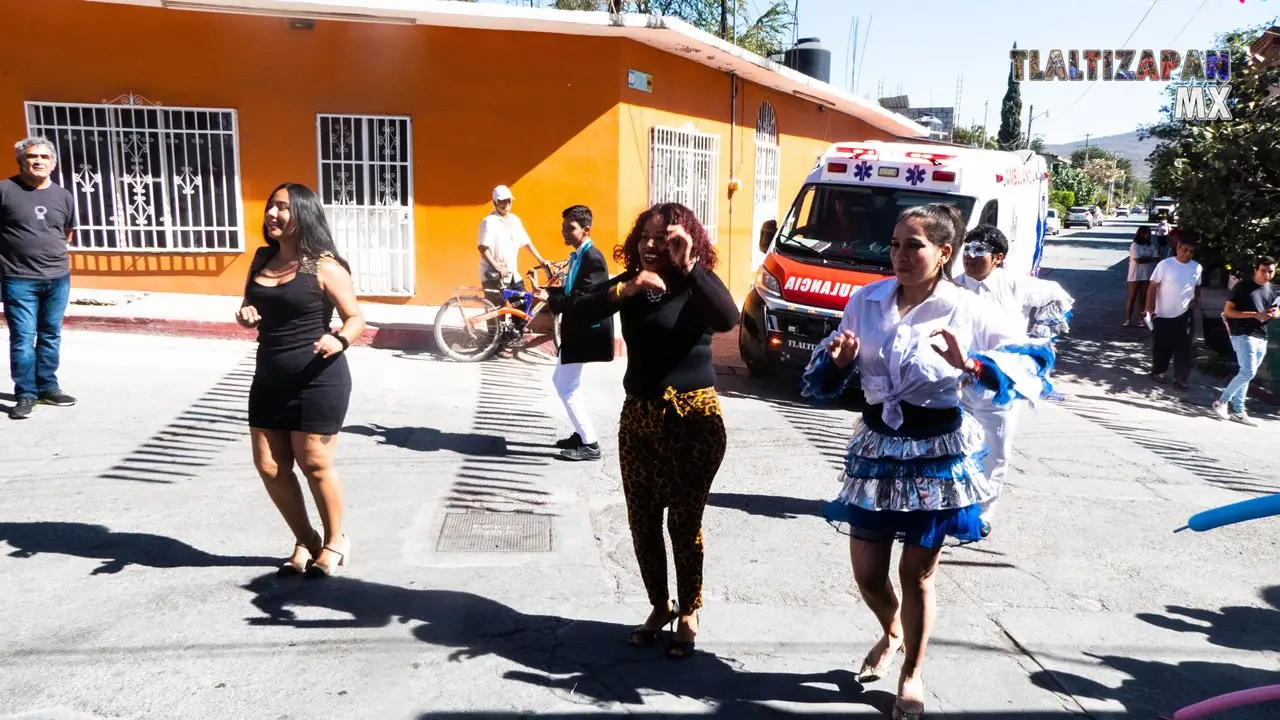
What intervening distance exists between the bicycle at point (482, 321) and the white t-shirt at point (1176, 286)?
652 cm

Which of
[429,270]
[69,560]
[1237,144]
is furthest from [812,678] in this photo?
[1237,144]

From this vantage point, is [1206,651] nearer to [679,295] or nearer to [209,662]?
[679,295]

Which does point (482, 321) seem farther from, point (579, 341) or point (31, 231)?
point (579, 341)

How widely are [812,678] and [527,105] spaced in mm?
9263

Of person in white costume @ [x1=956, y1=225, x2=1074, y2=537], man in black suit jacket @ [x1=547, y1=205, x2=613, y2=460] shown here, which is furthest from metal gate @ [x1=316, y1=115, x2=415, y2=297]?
person in white costume @ [x1=956, y1=225, x2=1074, y2=537]

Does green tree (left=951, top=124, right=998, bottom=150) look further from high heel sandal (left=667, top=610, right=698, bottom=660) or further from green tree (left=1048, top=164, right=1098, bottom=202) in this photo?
high heel sandal (left=667, top=610, right=698, bottom=660)

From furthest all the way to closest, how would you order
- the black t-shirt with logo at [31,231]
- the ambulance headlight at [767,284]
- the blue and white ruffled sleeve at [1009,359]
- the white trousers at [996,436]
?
the ambulance headlight at [767,284] < the black t-shirt with logo at [31,231] < the white trousers at [996,436] < the blue and white ruffled sleeve at [1009,359]

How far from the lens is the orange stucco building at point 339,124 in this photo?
11.1 m

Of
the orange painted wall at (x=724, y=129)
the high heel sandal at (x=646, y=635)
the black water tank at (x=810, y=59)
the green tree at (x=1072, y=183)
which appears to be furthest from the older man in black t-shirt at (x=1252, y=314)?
the green tree at (x=1072, y=183)

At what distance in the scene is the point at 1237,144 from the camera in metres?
12.0

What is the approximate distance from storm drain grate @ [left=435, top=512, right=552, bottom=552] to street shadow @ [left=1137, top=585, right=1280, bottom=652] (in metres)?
2.87

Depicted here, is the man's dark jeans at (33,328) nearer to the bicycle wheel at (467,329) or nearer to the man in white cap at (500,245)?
the bicycle wheel at (467,329)

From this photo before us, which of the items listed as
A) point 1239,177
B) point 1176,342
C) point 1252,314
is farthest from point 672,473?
point 1239,177

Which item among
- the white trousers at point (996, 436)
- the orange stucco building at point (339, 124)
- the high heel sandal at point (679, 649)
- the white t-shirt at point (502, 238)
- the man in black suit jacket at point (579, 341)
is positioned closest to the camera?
the high heel sandal at point (679, 649)
